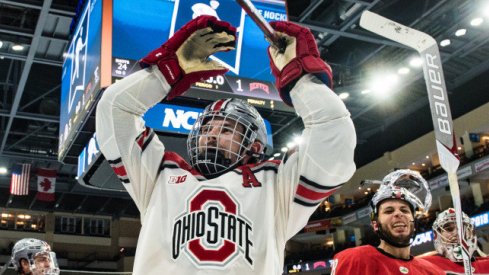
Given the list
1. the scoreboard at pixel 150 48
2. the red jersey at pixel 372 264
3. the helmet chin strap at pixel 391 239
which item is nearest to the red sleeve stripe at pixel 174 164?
the red jersey at pixel 372 264

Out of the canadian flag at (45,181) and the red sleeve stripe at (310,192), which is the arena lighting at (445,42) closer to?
the canadian flag at (45,181)

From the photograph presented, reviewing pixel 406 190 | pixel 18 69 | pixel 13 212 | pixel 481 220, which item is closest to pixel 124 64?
pixel 406 190

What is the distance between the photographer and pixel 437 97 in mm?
2490

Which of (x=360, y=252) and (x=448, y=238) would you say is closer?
(x=360, y=252)

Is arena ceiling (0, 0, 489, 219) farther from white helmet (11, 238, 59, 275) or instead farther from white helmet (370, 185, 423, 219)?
white helmet (370, 185, 423, 219)

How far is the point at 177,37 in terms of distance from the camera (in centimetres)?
202

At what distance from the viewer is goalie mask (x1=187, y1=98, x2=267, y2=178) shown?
191cm

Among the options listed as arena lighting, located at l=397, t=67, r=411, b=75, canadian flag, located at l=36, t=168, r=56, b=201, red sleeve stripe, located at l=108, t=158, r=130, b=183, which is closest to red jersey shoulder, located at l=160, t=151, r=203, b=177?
red sleeve stripe, located at l=108, t=158, r=130, b=183

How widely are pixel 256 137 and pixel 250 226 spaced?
0.34 m

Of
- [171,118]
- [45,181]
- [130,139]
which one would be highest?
[45,181]

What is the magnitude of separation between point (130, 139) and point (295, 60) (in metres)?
0.54

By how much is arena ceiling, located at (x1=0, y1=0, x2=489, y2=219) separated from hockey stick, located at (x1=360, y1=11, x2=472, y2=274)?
3336mm

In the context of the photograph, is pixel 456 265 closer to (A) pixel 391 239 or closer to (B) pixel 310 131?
(A) pixel 391 239

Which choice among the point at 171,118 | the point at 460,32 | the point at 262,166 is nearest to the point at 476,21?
the point at 460,32
